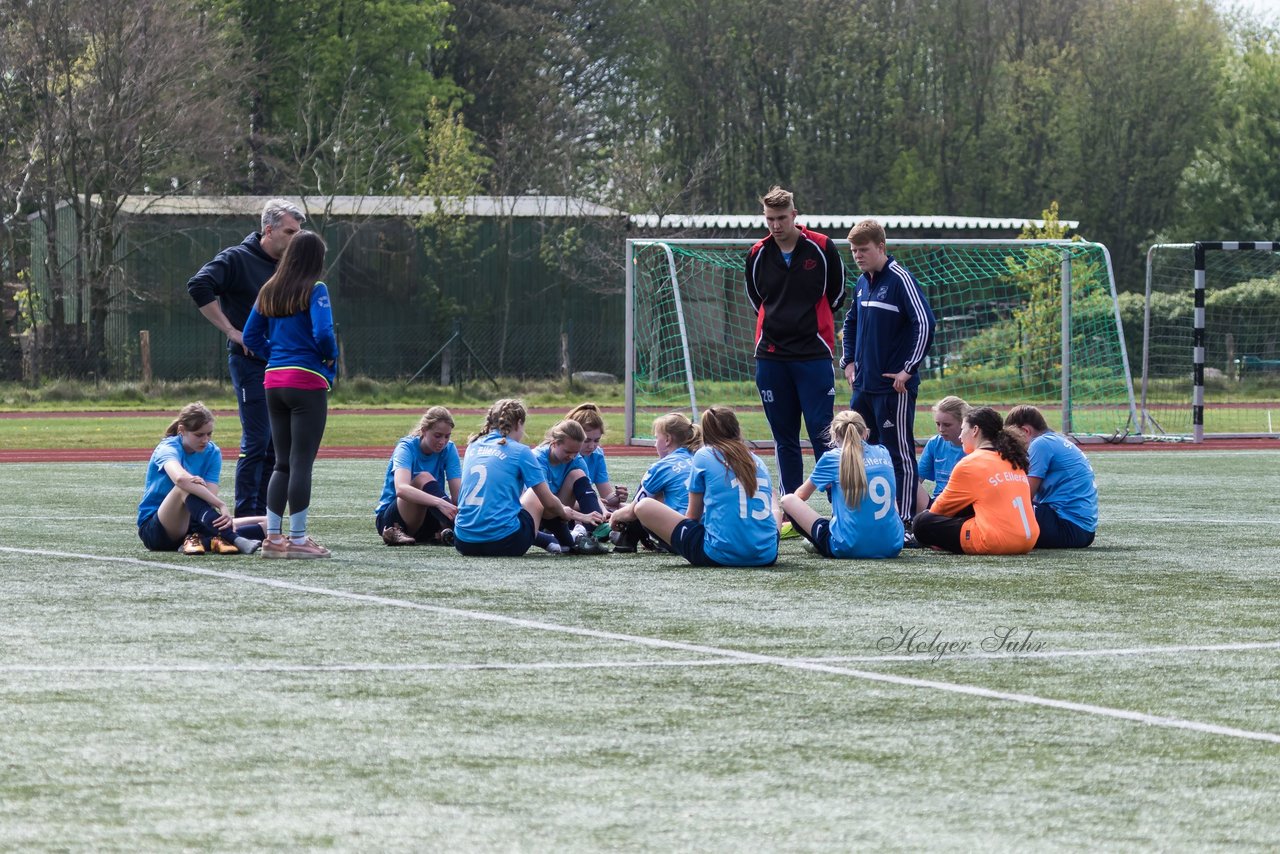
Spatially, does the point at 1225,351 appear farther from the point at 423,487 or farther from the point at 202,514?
the point at 202,514

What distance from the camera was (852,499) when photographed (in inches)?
356

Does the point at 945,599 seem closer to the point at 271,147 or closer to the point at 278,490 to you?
the point at 278,490

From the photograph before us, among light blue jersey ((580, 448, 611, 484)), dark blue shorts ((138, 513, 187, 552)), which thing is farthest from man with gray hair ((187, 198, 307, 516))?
light blue jersey ((580, 448, 611, 484))

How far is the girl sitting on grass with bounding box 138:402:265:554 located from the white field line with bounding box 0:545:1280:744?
1.73 ft

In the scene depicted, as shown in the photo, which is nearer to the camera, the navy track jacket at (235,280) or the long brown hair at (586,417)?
the navy track jacket at (235,280)

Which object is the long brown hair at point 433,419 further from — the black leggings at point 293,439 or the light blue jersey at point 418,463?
the black leggings at point 293,439

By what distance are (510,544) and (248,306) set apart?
2.04 meters

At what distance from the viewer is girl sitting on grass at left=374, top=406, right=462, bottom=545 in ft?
32.8

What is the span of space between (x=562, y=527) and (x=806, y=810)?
19.5ft

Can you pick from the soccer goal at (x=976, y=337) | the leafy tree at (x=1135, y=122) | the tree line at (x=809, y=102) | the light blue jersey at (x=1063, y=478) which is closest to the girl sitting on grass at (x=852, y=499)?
the light blue jersey at (x=1063, y=478)

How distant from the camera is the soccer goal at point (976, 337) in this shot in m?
23.5

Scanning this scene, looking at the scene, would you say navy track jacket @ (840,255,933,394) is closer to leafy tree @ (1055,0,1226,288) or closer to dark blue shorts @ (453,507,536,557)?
dark blue shorts @ (453,507,536,557)

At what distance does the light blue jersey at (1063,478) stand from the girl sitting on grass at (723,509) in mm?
1714

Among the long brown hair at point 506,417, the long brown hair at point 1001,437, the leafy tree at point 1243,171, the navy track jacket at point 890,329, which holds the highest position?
the leafy tree at point 1243,171
